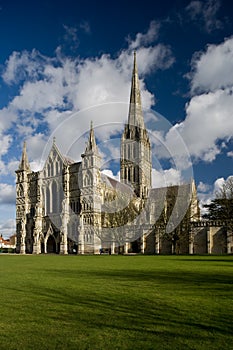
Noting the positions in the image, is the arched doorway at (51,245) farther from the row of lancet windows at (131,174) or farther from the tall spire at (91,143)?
the row of lancet windows at (131,174)

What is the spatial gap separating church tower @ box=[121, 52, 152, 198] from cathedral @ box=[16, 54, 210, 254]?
262 inches

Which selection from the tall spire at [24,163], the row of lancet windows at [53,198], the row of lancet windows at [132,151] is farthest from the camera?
the row of lancet windows at [132,151]

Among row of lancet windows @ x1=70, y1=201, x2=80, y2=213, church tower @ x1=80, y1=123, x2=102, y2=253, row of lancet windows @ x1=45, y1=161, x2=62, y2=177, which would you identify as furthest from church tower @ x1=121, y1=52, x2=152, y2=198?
row of lancet windows @ x1=70, y1=201, x2=80, y2=213

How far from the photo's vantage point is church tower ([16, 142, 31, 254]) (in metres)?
70.7

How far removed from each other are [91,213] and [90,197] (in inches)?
122

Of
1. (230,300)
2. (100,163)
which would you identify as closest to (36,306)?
(230,300)

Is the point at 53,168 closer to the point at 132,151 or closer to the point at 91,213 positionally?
the point at 91,213

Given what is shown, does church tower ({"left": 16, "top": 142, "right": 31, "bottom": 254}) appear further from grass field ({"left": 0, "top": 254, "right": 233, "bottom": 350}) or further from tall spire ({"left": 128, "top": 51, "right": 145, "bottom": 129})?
grass field ({"left": 0, "top": 254, "right": 233, "bottom": 350})

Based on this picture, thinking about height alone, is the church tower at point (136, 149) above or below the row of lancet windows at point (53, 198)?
above

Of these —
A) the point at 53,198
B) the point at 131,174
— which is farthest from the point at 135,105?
the point at 53,198

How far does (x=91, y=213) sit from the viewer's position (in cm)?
6228

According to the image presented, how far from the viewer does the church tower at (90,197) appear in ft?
201

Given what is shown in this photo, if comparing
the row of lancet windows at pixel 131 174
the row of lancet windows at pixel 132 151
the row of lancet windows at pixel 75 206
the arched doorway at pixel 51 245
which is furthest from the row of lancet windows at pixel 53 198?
the row of lancet windows at pixel 132 151

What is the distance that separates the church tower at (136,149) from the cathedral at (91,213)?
21.8 ft
